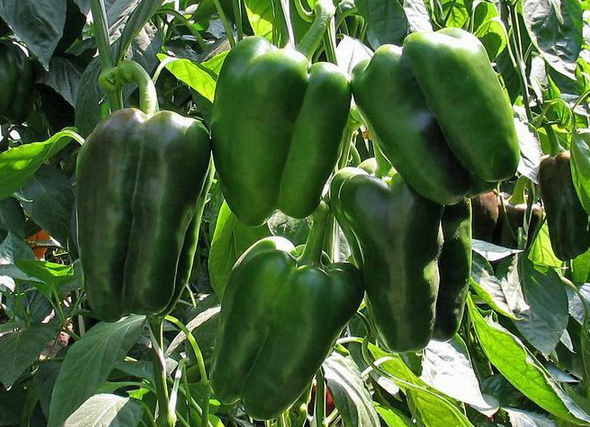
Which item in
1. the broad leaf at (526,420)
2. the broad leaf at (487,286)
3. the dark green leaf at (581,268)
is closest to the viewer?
the broad leaf at (487,286)

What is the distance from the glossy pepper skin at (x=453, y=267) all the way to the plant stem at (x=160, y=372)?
27 centimetres

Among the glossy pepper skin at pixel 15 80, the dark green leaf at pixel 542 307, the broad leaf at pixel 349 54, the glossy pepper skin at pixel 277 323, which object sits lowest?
the dark green leaf at pixel 542 307

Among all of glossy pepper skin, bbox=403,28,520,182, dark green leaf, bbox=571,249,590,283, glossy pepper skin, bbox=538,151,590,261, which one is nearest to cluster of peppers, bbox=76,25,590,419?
glossy pepper skin, bbox=403,28,520,182

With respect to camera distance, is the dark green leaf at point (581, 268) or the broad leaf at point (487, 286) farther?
the dark green leaf at point (581, 268)

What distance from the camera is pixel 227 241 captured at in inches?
38.3

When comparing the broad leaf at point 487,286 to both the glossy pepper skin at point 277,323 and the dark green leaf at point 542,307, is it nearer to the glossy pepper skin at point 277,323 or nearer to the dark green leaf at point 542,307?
the dark green leaf at point 542,307

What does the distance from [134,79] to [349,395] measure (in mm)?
423

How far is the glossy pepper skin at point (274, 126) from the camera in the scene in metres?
0.68

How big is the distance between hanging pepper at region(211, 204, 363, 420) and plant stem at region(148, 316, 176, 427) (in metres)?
0.10

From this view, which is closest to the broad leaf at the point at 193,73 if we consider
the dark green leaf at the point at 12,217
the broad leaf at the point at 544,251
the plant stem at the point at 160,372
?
the plant stem at the point at 160,372

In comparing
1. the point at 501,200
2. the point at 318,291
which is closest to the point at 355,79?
the point at 318,291

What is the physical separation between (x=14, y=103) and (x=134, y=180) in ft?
2.35

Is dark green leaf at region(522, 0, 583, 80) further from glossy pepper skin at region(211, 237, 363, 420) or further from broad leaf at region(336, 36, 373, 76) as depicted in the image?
glossy pepper skin at region(211, 237, 363, 420)

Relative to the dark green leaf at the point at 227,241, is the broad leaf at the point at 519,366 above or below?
below
